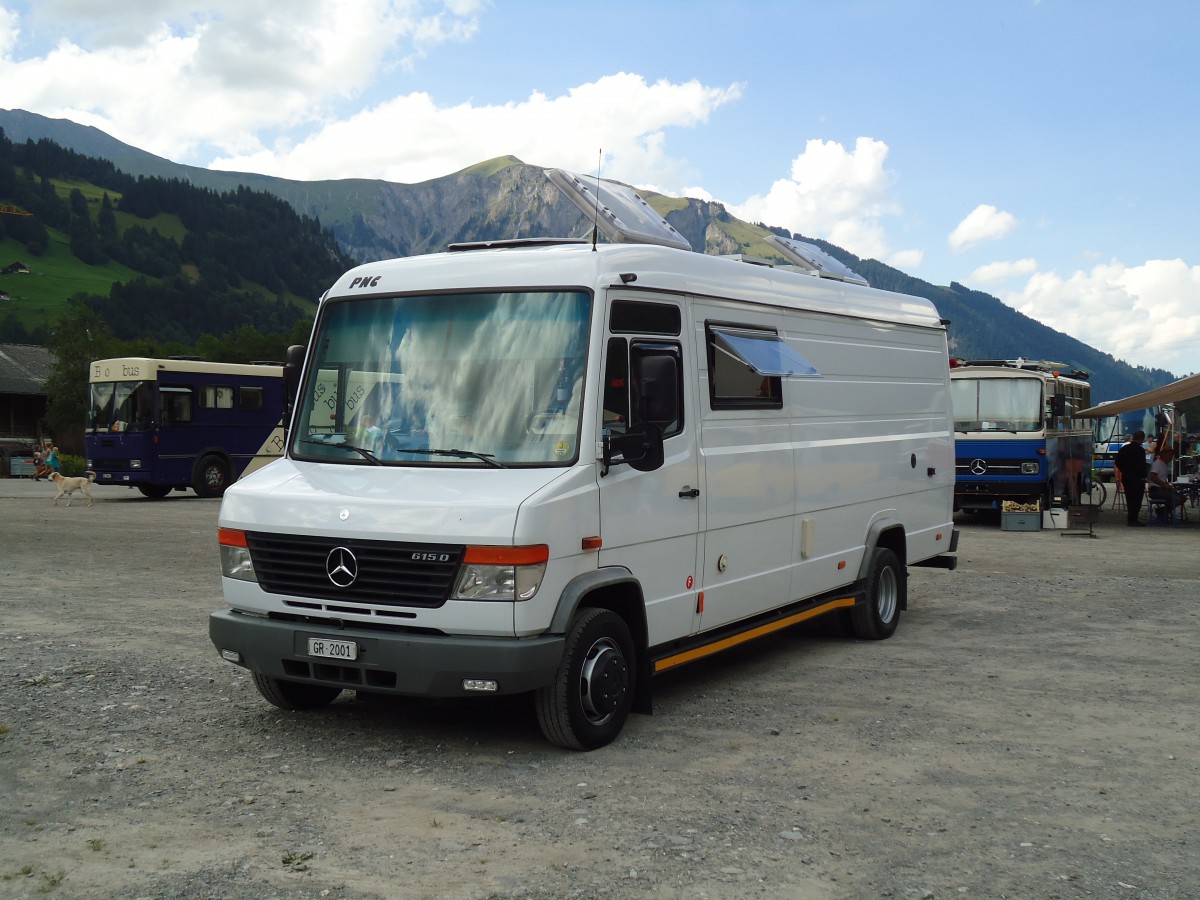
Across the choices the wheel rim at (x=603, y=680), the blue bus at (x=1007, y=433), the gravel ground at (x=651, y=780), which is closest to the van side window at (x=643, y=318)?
the wheel rim at (x=603, y=680)

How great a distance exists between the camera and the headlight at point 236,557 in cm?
691

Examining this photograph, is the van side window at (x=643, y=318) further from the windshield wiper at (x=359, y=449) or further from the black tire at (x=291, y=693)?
the black tire at (x=291, y=693)

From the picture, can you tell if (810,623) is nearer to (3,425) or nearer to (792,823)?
(792,823)

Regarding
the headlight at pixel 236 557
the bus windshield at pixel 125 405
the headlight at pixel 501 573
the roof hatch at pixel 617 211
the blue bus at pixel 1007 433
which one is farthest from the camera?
the bus windshield at pixel 125 405

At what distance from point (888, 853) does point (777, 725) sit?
89.4 inches

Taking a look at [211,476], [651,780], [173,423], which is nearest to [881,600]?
[651,780]

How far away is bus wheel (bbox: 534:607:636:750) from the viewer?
256 inches

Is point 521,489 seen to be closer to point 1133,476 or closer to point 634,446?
point 634,446

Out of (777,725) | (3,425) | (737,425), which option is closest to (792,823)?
(777,725)

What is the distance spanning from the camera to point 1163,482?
80.1 ft

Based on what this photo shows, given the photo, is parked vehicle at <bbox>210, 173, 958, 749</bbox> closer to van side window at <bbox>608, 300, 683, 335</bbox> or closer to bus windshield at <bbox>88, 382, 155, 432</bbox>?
van side window at <bbox>608, 300, 683, 335</bbox>

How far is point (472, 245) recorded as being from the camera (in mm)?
7891

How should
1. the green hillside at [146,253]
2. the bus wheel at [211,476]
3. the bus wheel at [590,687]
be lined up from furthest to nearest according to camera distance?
the green hillside at [146,253]
the bus wheel at [211,476]
the bus wheel at [590,687]

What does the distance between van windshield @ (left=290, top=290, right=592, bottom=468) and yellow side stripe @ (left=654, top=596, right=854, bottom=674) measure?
5.30 ft
